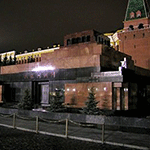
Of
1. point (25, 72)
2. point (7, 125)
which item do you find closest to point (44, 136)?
point (7, 125)

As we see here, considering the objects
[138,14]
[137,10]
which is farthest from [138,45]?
[137,10]

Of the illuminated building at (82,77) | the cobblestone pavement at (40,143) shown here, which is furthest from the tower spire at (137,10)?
the cobblestone pavement at (40,143)

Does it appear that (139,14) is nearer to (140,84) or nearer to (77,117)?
(140,84)

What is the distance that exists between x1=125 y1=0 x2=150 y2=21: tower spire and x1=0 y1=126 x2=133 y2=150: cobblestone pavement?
41.5m

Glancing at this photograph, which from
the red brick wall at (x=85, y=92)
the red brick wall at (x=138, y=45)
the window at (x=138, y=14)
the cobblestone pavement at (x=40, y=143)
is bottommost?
the cobblestone pavement at (x=40, y=143)

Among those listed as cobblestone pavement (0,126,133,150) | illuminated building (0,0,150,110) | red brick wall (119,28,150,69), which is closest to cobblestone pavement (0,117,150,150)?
cobblestone pavement (0,126,133,150)

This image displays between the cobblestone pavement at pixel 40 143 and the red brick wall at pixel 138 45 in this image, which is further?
the red brick wall at pixel 138 45

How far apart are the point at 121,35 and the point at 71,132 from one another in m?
39.3

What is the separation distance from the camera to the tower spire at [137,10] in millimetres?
44781

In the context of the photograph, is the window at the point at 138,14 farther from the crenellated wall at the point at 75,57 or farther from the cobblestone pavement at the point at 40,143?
the cobblestone pavement at the point at 40,143

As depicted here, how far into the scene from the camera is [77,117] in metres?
11.7

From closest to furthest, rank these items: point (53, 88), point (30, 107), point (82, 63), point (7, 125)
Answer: point (7, 125)
point (30, 107)
point (82, 63)
point (53, 88)

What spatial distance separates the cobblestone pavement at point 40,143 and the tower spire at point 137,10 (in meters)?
41.5

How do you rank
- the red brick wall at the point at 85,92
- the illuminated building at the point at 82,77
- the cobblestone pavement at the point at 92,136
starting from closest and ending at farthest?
the cobblestone pavement at the point at 92,136
the red brick wall at the point at 85,92
the illuminated building at the point at 82,77
